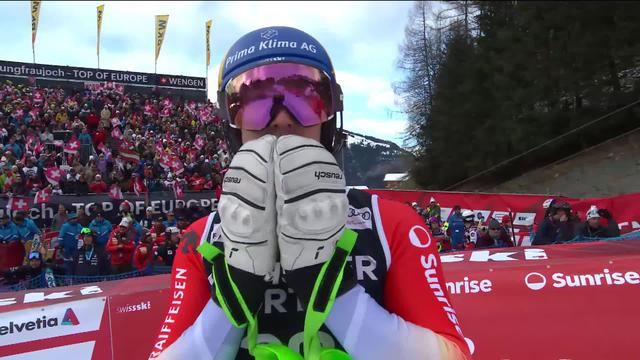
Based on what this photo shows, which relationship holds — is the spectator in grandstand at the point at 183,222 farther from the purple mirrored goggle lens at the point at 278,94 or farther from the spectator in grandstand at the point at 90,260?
the purple mirrored goggle lens at the point at 278,94

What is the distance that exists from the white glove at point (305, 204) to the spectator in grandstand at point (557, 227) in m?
8.47

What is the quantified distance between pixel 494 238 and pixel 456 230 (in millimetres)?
1482

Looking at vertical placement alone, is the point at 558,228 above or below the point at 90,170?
below

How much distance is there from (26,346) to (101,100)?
2457 centimetres

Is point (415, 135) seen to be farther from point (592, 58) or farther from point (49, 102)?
point (49, 102)

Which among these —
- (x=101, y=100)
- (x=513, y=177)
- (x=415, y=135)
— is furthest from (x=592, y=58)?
(x=101, y=100)

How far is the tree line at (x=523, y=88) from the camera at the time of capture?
66.0 ft

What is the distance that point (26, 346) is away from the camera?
15.4 ft

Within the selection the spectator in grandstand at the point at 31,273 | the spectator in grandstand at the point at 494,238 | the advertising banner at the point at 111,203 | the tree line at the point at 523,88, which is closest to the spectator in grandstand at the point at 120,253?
the spectator in grandstand at the point at 31,273

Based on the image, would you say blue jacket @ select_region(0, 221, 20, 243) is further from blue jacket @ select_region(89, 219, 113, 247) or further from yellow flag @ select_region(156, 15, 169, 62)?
yellow flag @ select_region(156, 15, 169, 62)

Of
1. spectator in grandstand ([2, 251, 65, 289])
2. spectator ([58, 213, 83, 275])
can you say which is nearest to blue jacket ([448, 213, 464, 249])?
spectator ([58, 213, 83, 275])

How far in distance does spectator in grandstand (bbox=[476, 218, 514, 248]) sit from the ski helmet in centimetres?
927

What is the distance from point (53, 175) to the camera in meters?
14.8

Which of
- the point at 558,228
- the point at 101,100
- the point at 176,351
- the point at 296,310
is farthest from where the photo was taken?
the point at 101,100
